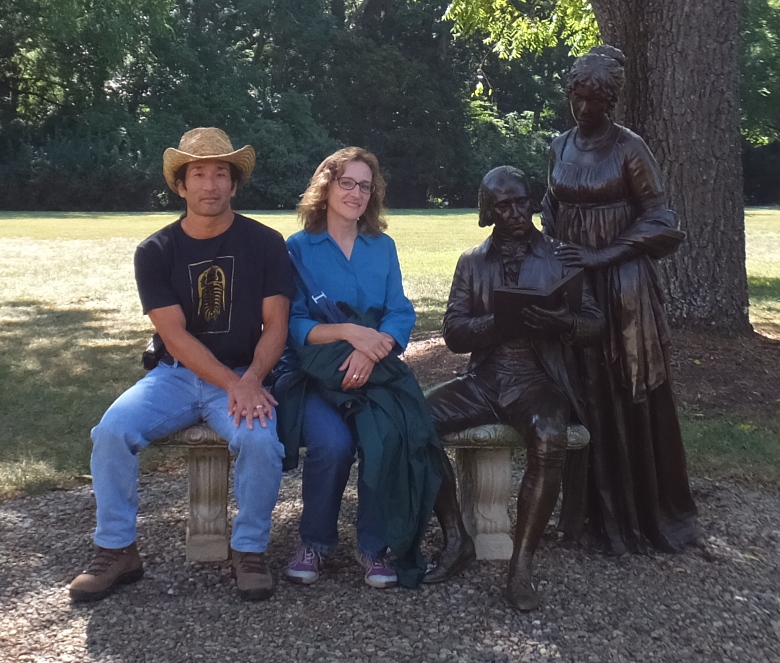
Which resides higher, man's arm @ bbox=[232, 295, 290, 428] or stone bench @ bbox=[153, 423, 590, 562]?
man's arm @ bbox=[232, 295, 290, 428]

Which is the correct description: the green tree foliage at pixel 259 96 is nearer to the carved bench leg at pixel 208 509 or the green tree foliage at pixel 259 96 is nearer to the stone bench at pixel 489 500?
the stone bench at pixel 489 500

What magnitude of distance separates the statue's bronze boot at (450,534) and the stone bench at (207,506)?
92 cm

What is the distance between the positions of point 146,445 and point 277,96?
42.5 meters

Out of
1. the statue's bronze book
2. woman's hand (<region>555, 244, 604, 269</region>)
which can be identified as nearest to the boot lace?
the statue's bronze book

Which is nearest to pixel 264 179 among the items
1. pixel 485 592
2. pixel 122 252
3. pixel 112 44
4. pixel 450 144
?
pixel 112 44

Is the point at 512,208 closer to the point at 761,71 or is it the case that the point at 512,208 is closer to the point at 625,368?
the point at 625,368

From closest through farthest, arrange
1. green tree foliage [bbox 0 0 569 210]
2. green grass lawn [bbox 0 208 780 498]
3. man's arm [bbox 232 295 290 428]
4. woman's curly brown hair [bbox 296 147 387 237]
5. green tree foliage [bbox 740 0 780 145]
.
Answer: man's arm [bbox 232 295 290 428]
woman's curly brown hair [bbox 296 147 387 237]
green grass lawn [bbox 0 208 780 498]
green tree foliage [bbox 0 0 569 210]
green tree foliage [bbox 740 0 780 145]

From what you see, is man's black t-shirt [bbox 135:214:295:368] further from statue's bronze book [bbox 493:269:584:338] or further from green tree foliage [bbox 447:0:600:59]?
green tree foliage [bbox 447:0:600:59]

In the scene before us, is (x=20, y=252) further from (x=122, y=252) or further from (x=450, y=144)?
(x=450, y=144)

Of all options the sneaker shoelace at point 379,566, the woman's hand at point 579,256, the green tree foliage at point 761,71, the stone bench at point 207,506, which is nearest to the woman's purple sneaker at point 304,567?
the sneaker shoelace at point 379,566

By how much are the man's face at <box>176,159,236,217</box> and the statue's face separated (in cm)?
148

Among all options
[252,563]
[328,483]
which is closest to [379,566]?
[328,483]

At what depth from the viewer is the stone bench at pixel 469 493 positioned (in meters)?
3.90

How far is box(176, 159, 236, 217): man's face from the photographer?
389cm
